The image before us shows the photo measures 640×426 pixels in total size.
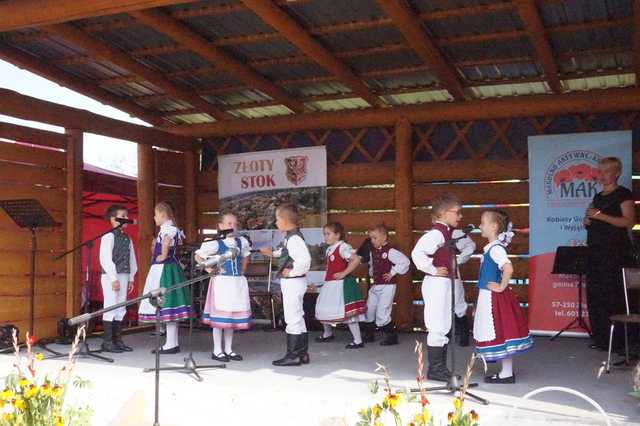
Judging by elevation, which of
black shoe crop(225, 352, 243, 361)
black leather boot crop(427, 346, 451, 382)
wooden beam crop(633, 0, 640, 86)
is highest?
wooden beam crop(633, 0, 640, 86)

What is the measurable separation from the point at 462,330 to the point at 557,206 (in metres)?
1.71

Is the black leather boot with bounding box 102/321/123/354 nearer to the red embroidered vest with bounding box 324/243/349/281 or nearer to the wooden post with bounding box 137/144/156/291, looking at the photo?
the wooden post with bounding box 137/144/156/291

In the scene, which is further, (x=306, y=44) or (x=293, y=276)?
(x=306, y=44)

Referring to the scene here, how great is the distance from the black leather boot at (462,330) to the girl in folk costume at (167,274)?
2.61 meters

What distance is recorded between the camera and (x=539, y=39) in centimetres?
575

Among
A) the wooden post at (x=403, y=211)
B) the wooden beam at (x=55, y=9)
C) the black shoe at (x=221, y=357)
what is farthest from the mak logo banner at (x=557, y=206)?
the wooden beam at (x=55, y=9)

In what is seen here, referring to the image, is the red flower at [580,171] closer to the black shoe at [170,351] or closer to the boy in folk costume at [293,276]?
the boy in folk costume at [293,276]

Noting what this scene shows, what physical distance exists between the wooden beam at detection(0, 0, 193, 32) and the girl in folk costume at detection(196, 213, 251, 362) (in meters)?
1.86

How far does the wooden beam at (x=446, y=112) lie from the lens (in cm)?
679

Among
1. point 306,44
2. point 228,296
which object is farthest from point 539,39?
point 228,296

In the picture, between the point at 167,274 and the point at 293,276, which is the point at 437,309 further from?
the point at 167,274

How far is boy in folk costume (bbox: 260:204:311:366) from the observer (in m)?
5.57

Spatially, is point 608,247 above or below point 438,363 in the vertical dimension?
above

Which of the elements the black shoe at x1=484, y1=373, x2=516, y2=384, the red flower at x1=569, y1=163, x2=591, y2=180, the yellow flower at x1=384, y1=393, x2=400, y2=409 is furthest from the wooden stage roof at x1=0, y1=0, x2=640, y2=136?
the yellow flower at x1=384, y1=393, x2=400, y2=409
